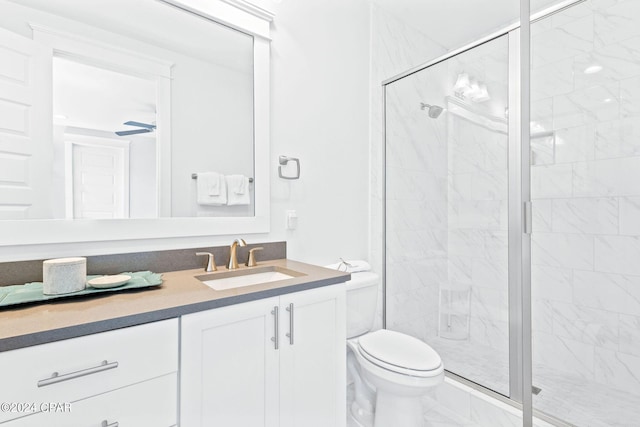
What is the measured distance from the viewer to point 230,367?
101 centimetres

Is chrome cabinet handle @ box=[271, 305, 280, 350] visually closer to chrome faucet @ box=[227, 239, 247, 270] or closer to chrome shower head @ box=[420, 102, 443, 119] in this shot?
chrome faucet @ box=[227, 239, 247, 270]

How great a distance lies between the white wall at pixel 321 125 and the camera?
5.84 ft

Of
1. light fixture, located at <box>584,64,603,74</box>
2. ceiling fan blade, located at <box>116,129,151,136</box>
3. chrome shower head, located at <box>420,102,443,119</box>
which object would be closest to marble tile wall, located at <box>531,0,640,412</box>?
light fixture, located at <box>584,64,603,74</box>

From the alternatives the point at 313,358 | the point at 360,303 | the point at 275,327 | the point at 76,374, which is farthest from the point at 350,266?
the point at 76,374

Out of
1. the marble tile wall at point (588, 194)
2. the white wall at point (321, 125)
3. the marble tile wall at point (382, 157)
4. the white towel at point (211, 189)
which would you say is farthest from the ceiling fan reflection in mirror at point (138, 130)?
the marble tile wall at point (588, 194)

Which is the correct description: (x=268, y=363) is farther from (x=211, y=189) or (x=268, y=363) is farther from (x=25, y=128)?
(x=25, y=128)

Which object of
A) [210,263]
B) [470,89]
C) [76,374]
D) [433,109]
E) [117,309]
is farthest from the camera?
[433,109]

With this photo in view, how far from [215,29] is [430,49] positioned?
1.90 m

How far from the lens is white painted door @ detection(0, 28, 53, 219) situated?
108 cm

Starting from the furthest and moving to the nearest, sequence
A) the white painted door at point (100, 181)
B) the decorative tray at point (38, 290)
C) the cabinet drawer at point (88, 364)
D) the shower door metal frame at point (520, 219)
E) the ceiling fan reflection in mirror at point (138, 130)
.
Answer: the shower door metal frame at point (520, 219)
the ceiling fan reflection in mirror at point (138, 130)
the white painted door at point (100, 181)
the decorative tray at point (38, 290)
the cabinet drawer at point (88, 364)

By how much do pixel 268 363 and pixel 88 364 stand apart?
53 cm

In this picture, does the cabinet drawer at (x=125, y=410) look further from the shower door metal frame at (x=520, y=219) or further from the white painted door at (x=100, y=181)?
the shower door metal frame at (x=520, y=219)

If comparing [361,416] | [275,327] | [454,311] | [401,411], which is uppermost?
[275,327]

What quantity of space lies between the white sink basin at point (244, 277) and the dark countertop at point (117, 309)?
0.47ft
